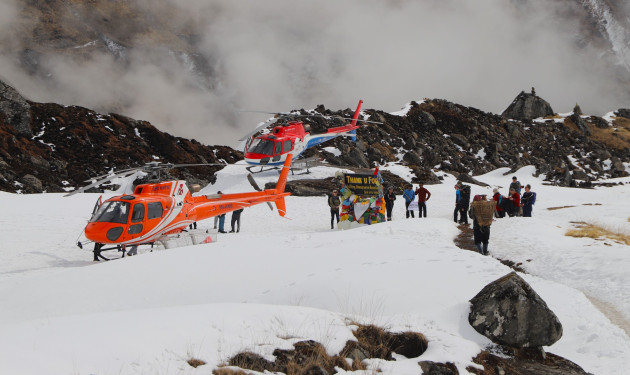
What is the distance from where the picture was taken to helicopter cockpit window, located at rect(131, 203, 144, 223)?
11.7 meters

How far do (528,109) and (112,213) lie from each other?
2569 inches

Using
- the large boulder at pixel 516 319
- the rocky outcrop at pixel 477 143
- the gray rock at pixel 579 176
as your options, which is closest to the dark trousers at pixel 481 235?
the large boulder at pixel 516 319

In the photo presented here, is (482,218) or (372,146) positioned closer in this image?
(482,218)

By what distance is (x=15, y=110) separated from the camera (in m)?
36.1

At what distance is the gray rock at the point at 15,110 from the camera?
3547 cm

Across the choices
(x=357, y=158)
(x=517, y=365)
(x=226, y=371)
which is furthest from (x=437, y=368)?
(x=357, y=158)

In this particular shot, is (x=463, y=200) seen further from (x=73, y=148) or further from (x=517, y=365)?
(x=73, y=148)

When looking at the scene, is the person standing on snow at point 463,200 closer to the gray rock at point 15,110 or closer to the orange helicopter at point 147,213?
the orange helicopter at point 147,213

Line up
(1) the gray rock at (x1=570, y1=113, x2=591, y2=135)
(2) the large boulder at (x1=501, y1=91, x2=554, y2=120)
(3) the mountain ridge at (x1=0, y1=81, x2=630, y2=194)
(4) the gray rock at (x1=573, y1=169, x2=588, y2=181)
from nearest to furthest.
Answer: (3) the mountain ridge at (x1=0, y1=81, x2=630, y2=194) < (4) the gray rock at (x1=573, y1=169, x2=588, y2=181) < (1) the gray rock at (x1=570, y1=113, x2=591, y2=135) < (2) the large boulder at (x1=501, y1=91, x2=554, y2=120)

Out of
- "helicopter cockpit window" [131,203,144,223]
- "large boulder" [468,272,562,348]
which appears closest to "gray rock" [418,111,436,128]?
"helicopter cockpit window" [131,203,144,223]

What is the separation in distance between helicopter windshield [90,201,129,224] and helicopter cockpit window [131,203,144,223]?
0.62 ft

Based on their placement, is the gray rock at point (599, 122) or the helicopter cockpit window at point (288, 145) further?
the gray rock at point (599, 122)

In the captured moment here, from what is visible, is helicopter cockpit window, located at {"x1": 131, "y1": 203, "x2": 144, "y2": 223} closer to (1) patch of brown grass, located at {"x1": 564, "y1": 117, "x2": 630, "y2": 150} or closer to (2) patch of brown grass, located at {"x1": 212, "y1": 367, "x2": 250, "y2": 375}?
(2) patch of brown grass, located at {"x1": 212, "y1": 367, "x2": 250, "y2": 375}

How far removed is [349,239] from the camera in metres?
11.5
